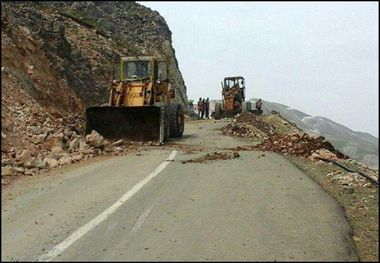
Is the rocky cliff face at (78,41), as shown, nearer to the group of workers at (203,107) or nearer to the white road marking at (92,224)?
the group of workers at (203,107)

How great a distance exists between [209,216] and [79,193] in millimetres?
2658

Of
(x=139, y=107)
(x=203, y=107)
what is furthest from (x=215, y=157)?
(x=203, y=107)

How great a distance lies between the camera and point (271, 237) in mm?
5832

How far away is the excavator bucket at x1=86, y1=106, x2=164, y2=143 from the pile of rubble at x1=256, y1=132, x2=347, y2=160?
3247 mm

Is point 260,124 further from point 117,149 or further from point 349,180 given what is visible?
point 349,180

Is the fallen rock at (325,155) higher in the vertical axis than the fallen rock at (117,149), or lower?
higher

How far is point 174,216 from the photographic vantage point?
6645 mm

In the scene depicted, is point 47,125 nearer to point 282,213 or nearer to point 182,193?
point 182,193

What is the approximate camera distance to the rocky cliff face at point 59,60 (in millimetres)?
12859

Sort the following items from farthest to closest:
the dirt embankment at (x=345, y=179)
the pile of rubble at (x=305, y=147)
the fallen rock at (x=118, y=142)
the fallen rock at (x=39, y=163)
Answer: the fallen rock at (x=118, y=142) < the pile of rubble at (x=305, y=147) < the fallen rock at (x=39, y=163) < the dirt embankment at (x=345, y=179)

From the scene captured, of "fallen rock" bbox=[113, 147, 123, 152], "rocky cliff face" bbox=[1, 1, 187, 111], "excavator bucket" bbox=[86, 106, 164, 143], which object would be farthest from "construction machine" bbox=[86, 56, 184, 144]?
"rocky cliff face" bbox=[1, 1, 187, 111]

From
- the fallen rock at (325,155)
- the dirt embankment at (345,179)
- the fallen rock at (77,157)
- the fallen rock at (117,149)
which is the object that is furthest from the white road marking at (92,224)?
the fallen rock at (325,155)

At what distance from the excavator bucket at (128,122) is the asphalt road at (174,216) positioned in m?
5.01

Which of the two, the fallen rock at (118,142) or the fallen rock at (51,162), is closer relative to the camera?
the fallen rock at (51,162)
